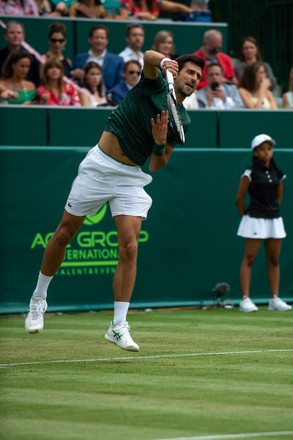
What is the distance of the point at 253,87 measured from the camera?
16.9 metres

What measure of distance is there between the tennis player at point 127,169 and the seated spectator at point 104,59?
23.4ft

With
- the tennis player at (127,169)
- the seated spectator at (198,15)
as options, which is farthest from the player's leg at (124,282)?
the seated spectator at (198,15)

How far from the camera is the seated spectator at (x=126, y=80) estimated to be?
634 inches

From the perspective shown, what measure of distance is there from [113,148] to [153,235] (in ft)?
16.2

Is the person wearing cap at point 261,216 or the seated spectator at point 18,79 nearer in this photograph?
the person wearing cap at point 261,216

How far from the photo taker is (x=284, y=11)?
22.1 metres

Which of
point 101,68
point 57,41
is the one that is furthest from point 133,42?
point 57,41

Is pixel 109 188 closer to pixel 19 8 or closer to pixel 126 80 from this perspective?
pixel 126 80

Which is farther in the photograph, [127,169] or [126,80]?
[126,80]

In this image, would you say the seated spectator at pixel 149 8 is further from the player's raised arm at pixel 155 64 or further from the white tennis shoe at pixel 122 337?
the white tennis shoe at pixel 122 337

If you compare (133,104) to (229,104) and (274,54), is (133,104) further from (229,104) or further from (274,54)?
(274,54)

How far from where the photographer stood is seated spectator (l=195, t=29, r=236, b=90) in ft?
57.4

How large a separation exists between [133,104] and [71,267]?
15.7 feet

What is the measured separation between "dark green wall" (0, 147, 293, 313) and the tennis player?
3934 mm
